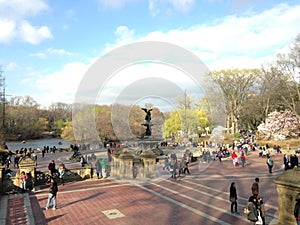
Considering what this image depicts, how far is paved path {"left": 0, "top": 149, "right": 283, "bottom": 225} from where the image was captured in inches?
376

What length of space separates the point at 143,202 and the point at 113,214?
1.90 metres

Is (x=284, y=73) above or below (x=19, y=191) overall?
above

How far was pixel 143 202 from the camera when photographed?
11664 millimetres

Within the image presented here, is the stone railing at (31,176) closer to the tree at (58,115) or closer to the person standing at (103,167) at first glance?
the person standing at (103,167)

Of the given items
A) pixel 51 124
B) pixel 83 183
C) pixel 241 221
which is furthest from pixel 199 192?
pixel 51 124

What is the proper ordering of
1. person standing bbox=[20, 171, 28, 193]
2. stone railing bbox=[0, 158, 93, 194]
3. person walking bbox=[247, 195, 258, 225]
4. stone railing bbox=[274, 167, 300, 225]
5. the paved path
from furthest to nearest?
person standing bbox=[20, 171, 28, 193]
stone railing bbox=[0, 158, 93, 194]
the paved path
person walking bbox=[247, 195, 258, 225]
stone railing bbox=[274, 167, 300, 225]

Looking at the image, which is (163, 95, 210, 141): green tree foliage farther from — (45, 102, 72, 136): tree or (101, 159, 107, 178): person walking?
(45, 102, 72, 136): tree

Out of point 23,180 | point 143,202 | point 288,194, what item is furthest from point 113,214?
point 23,180

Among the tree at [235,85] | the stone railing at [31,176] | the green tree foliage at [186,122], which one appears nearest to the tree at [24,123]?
the green tree foliage at [186,122]

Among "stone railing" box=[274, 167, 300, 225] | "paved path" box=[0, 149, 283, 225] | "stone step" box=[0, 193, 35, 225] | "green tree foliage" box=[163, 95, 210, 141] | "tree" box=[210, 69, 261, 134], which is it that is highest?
"tree" box=[210, 69, 261, 134]

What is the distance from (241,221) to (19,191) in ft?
33.9

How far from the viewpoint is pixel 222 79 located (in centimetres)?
4631

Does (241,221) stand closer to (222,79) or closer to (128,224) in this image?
(128,224)

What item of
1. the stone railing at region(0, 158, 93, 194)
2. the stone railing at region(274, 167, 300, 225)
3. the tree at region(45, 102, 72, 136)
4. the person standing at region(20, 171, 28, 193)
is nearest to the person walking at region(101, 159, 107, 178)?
the stone railing at region(0, 158, 93, 194)
